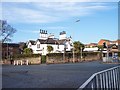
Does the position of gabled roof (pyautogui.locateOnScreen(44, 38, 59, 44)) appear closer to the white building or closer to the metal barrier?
the white building

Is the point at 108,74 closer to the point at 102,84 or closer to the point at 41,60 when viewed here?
the point at 102,84

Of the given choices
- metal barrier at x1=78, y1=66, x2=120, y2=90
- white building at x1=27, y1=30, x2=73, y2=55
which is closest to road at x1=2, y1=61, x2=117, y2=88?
metal barrier at x1=78, y1=66, x2=120, y2=90

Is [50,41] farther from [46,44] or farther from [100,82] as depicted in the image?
[100,82]

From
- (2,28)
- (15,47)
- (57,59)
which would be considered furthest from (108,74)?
(15,47)

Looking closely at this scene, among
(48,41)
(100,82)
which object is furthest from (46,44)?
(100,82)

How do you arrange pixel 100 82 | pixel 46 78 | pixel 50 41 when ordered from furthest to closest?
pixel 50 41
pixel 46 78
pixel 100 82

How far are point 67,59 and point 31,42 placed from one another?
158 ft

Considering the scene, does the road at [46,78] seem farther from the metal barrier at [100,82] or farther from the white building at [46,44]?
the white building at [46,44]

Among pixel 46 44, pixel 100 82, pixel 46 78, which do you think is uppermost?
pixel 46 44

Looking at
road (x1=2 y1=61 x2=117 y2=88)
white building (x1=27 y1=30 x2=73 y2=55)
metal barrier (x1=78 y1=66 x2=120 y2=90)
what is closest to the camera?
metal barrier (x1=78 y1=66 x2=120 y2=90)

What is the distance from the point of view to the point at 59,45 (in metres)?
112

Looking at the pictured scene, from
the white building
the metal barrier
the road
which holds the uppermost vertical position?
the white building

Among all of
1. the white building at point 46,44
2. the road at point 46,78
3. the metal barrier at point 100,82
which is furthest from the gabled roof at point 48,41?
the metal barrier at point 100,82

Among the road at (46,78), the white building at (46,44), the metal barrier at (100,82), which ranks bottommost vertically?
the road at (46,78)
